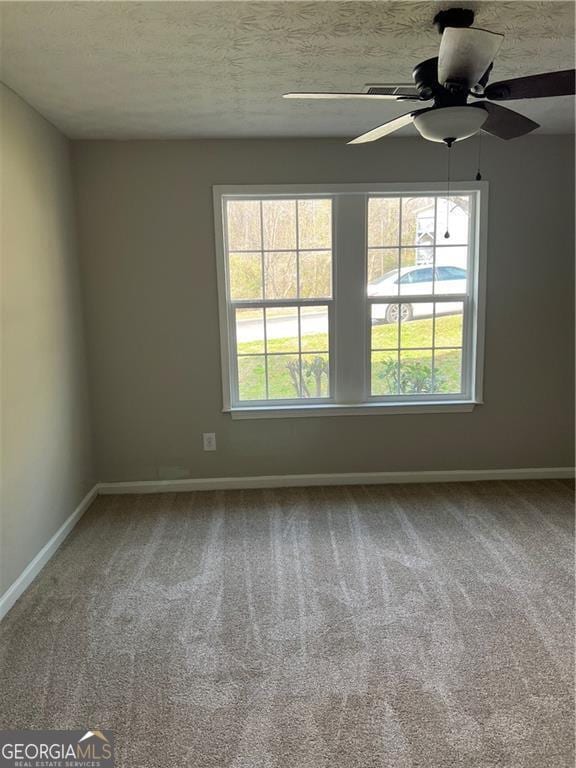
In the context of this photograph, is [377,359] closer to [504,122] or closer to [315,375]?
[315,375]

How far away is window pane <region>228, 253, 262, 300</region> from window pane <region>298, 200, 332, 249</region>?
35cm

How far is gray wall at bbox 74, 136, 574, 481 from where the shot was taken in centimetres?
340

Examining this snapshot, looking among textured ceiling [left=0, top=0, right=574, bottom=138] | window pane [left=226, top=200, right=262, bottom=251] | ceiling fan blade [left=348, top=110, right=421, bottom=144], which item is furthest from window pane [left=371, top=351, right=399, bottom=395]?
ceiling fan blade [left=348, top=110, right=421, bottom=144]

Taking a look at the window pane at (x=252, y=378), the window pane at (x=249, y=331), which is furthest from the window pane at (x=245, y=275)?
the window pane at (x=252, y=378)

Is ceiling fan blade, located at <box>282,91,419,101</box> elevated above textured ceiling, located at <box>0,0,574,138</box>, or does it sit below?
below

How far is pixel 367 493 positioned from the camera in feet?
11.8

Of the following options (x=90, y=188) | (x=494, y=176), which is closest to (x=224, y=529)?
(x=90, y=188)

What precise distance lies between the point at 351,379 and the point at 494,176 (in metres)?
1.69

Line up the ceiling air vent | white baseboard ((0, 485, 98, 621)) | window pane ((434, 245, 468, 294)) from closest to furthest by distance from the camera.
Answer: the ceiling air vent → white baseboard ((0, 485, 98, 621)) → window pane ((434, 245, 468, 294))

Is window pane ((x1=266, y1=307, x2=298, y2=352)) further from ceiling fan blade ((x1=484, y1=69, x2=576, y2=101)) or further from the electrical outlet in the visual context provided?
ceiling fan blade ((x1=484, y1=69, x2=576, y2=101))

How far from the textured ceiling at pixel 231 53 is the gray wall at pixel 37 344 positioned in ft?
1.10

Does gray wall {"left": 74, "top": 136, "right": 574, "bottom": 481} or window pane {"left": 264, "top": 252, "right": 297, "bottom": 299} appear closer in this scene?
gray wall {"left": 74, "top": 136, "right": 574, "bottom": 481}

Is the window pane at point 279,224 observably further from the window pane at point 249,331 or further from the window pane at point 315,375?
the window pane at point 315,375

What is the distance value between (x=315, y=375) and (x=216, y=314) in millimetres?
840
